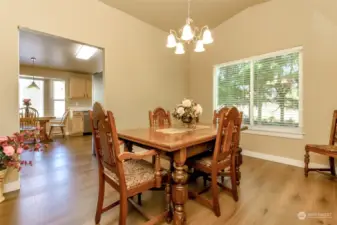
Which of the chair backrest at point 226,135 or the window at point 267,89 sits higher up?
the window at point 267,89

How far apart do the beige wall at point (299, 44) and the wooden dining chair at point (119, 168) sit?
9.06 feet

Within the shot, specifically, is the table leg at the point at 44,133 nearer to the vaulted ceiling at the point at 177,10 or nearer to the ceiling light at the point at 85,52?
the ceiling light at the point at 85,52

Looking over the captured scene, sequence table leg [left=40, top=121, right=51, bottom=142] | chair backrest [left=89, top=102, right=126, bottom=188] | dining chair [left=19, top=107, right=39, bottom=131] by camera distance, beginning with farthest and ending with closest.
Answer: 1. table leg [left=40, top=121, right=51, bottom=142]
2. dining chair [left=19, top=107, right=39, bottom=131]
3. chair backrest [left=89, top=102, right=126, bottom=188]

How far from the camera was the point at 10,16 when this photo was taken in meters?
2.21

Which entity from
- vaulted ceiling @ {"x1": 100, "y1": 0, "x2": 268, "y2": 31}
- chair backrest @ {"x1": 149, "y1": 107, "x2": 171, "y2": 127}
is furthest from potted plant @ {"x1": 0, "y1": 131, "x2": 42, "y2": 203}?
vaulted ceiling @ {"x1": 100, "y1": 0, "x2": 268, "y2": 31}

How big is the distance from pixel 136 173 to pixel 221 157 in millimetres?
822

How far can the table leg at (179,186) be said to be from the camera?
1.49m

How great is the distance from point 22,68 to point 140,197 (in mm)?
6034

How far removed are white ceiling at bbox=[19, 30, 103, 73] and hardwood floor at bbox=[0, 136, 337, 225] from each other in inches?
83.6

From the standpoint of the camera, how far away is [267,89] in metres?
3.60

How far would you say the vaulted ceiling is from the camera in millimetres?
3207

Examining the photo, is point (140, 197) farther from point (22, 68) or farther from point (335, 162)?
point (22, 68)

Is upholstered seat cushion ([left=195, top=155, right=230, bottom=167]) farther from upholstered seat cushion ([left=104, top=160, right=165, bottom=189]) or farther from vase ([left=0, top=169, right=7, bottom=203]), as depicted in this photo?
vase ([left=0, top=169, right=7, bottom=203])

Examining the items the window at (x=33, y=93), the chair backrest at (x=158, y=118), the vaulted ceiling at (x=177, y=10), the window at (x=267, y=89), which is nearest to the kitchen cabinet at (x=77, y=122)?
the window at (x=33, y=93)
